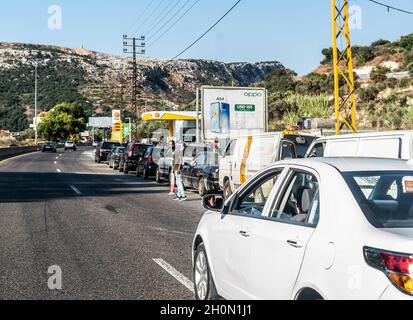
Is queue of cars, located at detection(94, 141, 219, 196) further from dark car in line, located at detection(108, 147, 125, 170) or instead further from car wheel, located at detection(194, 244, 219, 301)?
car wheel, located at detection(194, 244, 219, 301)

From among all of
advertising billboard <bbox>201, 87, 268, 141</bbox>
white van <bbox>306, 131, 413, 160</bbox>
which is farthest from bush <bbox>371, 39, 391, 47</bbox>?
white van <bbox>306, 131, 413, 160</bbox>

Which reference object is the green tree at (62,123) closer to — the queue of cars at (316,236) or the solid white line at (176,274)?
the solid white line at (176,274)

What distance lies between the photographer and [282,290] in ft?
14.2

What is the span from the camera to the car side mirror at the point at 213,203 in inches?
239

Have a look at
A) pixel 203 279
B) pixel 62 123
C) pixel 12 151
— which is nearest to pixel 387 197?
pixel 203 279

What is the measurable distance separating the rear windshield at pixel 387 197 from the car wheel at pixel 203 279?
1.75 metres

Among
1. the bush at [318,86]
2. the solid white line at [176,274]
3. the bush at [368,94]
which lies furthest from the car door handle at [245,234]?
the bush at [318,86]

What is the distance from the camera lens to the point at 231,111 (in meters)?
27.6

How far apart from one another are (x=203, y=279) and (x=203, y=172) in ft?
45.4

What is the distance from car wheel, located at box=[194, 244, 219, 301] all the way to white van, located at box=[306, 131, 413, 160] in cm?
292

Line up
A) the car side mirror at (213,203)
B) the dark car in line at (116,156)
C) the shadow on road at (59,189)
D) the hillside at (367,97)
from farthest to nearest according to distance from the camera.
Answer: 1. the hillside at (367,97)
2. the dark car in line at (116,156)
3. the shadow on road at (59,189)
4. the car side mirror at (213,203)

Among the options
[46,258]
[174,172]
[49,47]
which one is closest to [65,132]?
[49,47]

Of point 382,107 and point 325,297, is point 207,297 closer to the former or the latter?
point 325,297

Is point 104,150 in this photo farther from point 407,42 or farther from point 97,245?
point 407,42
